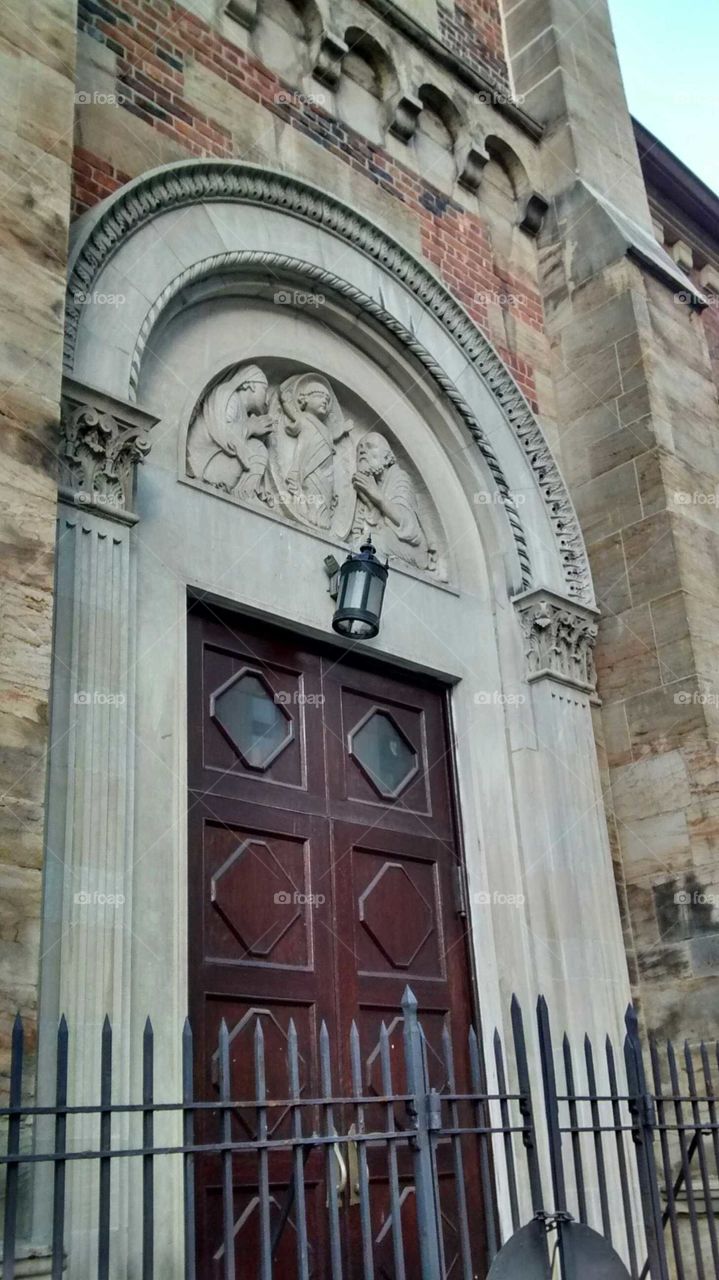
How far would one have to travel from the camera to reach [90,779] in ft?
16.5

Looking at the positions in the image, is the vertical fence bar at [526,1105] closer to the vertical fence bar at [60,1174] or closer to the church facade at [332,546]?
the church facade at [332,546]

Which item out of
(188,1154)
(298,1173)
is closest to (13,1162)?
(188,1154)

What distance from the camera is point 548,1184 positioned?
6.39 m

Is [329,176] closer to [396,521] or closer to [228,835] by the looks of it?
[396,521]

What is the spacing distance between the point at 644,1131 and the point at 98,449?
136 inches

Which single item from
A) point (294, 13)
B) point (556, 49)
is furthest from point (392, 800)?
point (556, 49)

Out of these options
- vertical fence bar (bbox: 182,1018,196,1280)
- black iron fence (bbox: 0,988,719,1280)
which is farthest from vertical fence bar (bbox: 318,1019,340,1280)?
vertical fence bar (bbox: 182,1018,196,1280)

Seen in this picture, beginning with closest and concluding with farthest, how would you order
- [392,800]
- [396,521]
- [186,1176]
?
[186,1176]
[392,800]
[396,521]

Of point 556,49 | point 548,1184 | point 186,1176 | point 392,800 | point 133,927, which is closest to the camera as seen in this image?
point 186,1176

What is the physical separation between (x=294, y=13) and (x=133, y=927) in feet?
18.5

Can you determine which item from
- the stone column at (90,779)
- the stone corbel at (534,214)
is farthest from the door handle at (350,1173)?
the stone corbel at (534,214)

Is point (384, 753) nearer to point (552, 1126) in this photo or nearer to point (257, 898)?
point (257, 898)

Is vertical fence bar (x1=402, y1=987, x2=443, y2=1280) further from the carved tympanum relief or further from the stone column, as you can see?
the carved tympanum relief

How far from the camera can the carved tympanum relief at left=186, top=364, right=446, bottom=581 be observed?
259 inches
